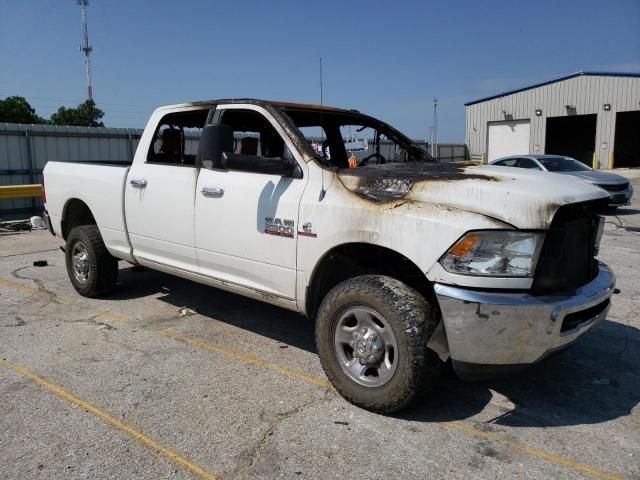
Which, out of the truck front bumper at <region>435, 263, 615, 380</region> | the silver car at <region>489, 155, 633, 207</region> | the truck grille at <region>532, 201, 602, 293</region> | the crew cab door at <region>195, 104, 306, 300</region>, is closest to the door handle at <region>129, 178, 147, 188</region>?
the crew cab door at <region>195, 104, 306, 300</region>

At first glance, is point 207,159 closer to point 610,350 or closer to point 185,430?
point 185,430

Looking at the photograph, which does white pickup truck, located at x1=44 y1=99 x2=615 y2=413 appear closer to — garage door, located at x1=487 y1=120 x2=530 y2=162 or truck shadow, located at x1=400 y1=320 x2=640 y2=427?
truck shadow, located at x1=400 y1=320 x2=640 y2=427

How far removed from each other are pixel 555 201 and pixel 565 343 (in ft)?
2.62

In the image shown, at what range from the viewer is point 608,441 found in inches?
121

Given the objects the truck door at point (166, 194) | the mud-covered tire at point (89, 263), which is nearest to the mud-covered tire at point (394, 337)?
the truck door at point (166, 194)

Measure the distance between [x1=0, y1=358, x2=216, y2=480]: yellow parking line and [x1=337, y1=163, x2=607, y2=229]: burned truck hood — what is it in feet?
5.94

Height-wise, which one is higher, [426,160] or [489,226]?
[426,160]

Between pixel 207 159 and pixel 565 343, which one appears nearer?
pixel 565 343

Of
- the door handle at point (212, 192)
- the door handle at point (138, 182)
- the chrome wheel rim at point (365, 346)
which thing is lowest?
the chrome wheel rim at point (365, 346)

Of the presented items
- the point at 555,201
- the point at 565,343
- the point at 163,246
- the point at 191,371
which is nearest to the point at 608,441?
the point at 565,343

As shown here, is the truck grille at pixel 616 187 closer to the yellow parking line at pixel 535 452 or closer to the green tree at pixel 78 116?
the yellow parking line at pixel 535 452

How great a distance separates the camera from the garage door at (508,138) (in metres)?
35.4

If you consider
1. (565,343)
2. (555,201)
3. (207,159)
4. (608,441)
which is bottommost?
(608,441)

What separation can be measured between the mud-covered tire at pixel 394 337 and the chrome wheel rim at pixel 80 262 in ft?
11.3
